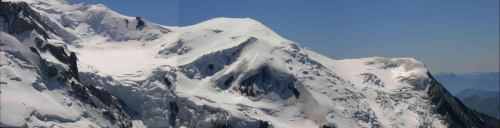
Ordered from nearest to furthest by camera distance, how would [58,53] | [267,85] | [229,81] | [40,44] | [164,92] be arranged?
1. [40,44]
2. [58,53]
3. [164,92]
4. [267,85]
5. [229,81]

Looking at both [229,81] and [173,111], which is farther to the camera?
[229,81]

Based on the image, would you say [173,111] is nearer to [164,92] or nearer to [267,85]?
[164,92]

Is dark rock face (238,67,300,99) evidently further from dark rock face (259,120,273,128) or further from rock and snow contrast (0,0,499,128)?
dark rock face (259,120,273,128)

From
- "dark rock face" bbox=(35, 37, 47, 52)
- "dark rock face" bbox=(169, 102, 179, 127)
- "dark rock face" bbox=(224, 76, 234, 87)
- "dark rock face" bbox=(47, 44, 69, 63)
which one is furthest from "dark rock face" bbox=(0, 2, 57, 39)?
"dark rock face" bbox=(224, 76, 234, 87)

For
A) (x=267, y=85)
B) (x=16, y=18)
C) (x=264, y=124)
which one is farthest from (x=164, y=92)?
(x=16, y=18)

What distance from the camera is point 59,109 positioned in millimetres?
134750

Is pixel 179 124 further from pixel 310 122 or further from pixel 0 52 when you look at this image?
pixel 0 52

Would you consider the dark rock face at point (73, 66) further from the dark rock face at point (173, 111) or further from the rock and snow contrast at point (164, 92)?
the dark rock face at point (173, 111)

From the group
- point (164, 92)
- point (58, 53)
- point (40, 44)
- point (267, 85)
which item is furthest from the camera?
point (267, 85)

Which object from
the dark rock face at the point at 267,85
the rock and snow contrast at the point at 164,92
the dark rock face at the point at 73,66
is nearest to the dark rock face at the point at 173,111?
the rock and snow contrast at the point at 164,92

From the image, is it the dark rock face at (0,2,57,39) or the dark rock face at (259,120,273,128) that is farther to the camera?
the dark rock face at (259,120,273,128)

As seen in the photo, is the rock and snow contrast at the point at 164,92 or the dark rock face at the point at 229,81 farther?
the dark rock face at the point at 229,81

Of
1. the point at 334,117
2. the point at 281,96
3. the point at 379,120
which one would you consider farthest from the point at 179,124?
the point at 379,120

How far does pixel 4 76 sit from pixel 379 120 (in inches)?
5191
